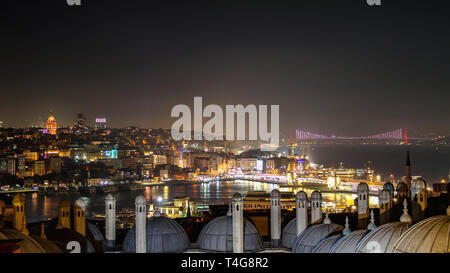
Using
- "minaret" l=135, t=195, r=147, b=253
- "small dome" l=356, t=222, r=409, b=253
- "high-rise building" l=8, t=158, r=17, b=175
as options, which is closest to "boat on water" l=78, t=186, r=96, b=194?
"high-rise building" l=8, t=158, r=17, b=175

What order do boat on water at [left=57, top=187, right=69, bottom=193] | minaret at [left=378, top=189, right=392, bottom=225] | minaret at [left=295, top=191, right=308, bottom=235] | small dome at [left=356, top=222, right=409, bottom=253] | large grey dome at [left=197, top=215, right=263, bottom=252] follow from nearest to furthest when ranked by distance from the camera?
small dome at [left=356, top=222, right=409, bottom=253] < large grey dome at [left=197, top=215, right=263, bottom=252] < minaret at [left=378, top=189, right=392, bottom=225] < minaret at [left=295, top=191, right=308, bottom=235] < boat on water at [left=57, top=187, right=69, bottom=193]

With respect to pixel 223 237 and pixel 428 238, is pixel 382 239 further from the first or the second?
pixel 223 237

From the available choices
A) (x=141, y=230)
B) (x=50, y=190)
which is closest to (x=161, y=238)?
(x=141, y=230)

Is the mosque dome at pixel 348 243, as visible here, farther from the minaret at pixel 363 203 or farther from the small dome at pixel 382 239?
the minaret at pixel 363 203

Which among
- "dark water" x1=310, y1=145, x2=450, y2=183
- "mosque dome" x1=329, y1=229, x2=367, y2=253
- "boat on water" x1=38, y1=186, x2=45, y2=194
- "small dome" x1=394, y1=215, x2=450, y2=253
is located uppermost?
"small dome" x1=394, y1=215, x2=450, y2=253

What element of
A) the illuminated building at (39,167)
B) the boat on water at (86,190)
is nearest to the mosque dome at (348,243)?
the boat on water at (86,190)

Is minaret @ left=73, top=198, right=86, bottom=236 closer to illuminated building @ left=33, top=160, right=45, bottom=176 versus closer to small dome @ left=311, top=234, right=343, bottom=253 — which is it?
small dome @ left=311, top=234, right=343, bottom=253

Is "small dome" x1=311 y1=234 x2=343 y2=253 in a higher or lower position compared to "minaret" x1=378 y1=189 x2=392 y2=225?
lower
